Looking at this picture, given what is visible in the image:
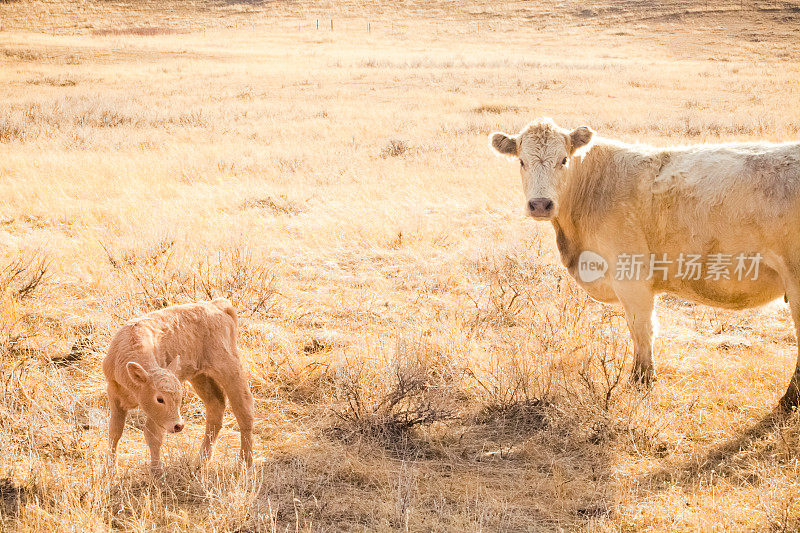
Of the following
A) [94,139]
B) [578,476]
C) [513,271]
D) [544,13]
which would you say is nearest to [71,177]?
[94,139]

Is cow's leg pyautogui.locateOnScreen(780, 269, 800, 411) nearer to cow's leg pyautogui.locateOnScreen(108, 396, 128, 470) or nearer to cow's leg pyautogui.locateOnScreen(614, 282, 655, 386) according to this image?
cow's leg pyautogui.locateOnScreen(614, 282, 655, 386)

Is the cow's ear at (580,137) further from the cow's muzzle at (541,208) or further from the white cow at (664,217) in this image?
the cow's muzzle at (541,208)

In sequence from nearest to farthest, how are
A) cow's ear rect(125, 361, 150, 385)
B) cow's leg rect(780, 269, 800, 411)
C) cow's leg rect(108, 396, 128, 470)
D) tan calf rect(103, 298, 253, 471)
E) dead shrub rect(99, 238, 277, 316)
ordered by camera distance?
cow's ear rect(125, 361, 150, 385) → tan calf rect(103, 298, 253, 471) → cow's leg rect(108, 396, 128, 470) → cow's leg rect(780, 269, 800, 411) → dead shrub rect(99, 238, 277, 316)

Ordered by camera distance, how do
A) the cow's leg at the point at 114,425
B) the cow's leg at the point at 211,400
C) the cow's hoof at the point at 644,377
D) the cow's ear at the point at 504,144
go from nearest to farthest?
the cow's leg at the point at 114,425, the cow's leg at the point at 211,400, the cow's hoof at the point at 644,377, the cow's ear at the point at 504,144

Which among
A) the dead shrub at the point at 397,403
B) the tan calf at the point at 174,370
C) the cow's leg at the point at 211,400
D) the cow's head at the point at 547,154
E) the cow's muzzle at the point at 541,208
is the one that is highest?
the cow's head at the point at 547,154

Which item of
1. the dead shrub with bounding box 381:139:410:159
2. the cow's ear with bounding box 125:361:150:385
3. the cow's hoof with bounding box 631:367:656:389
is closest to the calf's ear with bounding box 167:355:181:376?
the cow's ear with bounding box 125:361:150:385

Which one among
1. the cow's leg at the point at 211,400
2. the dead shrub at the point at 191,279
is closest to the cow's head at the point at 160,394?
the cow's leg at the point at 211,400

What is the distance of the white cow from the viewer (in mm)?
4961

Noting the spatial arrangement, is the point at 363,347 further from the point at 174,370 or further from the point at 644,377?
the point at 174,370

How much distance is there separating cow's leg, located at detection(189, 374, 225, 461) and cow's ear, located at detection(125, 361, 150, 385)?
83 centimetres

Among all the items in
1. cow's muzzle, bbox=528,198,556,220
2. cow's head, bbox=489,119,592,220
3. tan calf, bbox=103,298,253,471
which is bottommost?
tan calf, bbox=103,298,253,471

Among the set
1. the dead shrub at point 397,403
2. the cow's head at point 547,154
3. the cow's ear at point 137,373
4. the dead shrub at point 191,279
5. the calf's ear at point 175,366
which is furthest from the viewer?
the dead shrub at point 191,279

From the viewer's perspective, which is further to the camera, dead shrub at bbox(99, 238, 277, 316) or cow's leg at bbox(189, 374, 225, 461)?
dead shrub at bbox(99, 238, 277, 316)

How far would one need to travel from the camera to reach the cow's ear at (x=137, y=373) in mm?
3328
